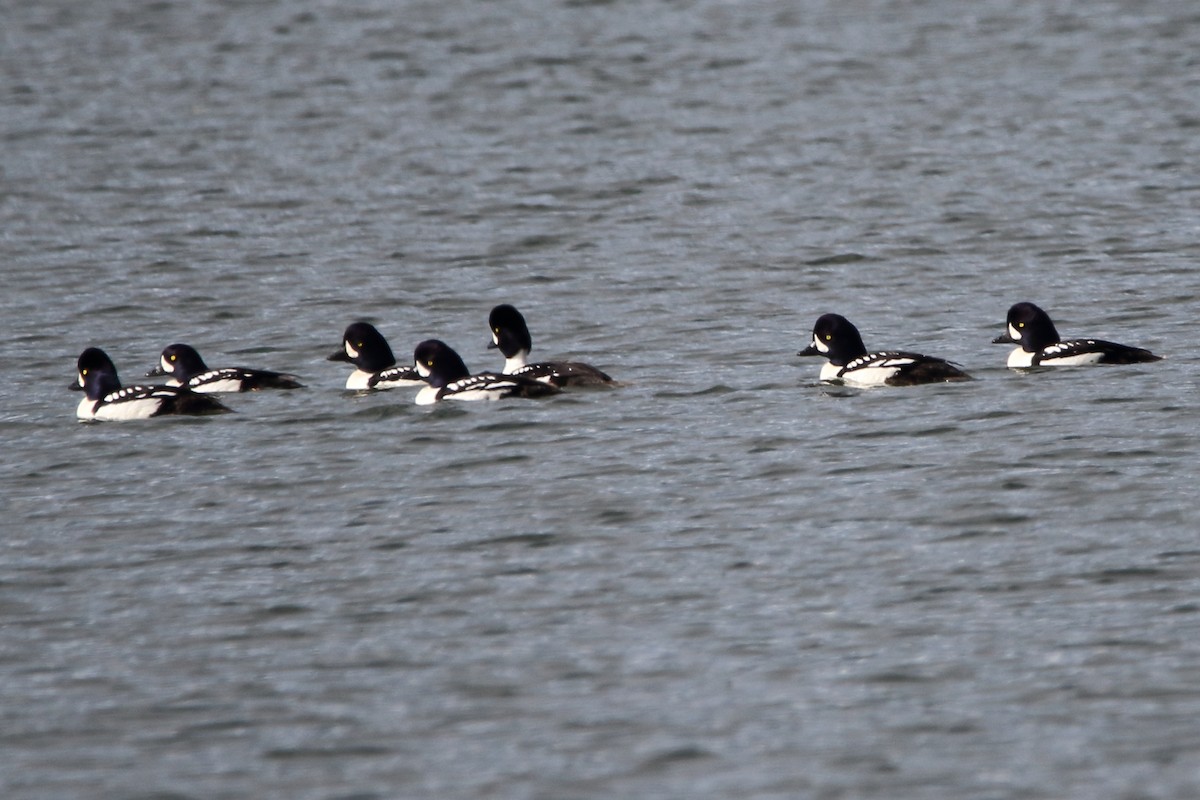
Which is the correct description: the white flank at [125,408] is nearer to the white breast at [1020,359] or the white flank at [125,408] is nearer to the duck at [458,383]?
the duck at [458,383]

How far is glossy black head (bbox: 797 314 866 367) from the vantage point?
52.3 ft

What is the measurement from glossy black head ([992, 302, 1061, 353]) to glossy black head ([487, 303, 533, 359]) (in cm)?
381

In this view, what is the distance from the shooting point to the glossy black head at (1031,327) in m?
16.0

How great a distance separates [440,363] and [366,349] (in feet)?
2.97

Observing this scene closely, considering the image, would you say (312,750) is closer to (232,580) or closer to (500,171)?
(232,580)

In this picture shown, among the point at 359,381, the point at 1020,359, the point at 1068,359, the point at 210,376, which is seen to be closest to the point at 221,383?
the point at 210,376

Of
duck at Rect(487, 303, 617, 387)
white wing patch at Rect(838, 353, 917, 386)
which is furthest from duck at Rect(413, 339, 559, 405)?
white wing patch at Rect(838, 353, 917, 386)

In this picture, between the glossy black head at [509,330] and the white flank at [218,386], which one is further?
the glossy black head at [509,330]

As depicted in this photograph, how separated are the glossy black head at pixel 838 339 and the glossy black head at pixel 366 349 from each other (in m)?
3.43

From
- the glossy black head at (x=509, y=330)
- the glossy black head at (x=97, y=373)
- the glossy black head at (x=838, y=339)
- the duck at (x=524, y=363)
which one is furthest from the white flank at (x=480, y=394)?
the glossy black head at (x=97, y=373)

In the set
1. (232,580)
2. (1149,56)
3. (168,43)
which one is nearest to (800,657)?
(232,580)

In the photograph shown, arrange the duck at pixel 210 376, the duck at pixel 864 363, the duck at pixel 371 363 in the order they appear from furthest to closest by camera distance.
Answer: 1. the duck at pixel 371 363
2. the duck at pixel 210 376
3. the duck at pixel 864 363

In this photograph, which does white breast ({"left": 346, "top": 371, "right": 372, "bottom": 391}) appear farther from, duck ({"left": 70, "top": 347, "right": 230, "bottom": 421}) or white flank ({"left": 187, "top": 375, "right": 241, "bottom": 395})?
duck ({"left": 70, "top": 347, "right": 230, "bottom": 421})

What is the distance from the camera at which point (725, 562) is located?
37.6 feet
